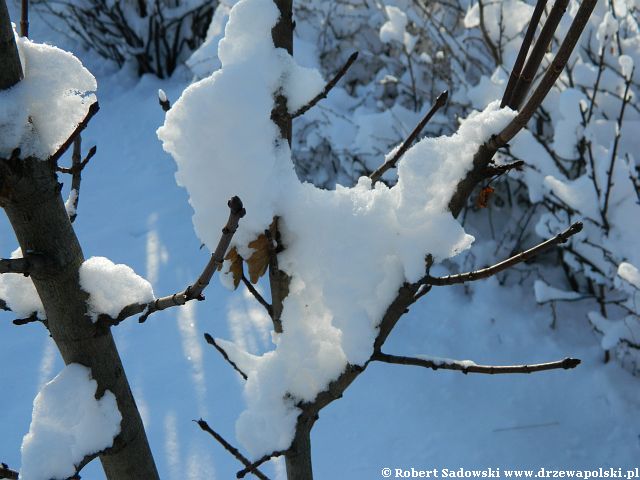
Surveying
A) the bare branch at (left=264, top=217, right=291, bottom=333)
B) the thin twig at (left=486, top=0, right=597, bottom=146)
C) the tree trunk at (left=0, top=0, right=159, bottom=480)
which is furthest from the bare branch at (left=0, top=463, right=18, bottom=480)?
the thin twig at (left=486, top=0, right=597, bottom=146)

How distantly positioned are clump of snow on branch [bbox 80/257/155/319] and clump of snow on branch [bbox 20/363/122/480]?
106mm

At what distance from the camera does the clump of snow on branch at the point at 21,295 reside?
40.0 inches

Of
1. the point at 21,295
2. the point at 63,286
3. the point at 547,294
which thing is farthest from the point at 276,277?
the point at 547,294

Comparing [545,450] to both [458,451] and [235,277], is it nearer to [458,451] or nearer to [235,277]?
[458,451]

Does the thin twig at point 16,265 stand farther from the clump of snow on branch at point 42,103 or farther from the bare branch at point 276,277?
the bare branch at point 276,277

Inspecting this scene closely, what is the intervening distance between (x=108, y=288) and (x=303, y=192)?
332 mm

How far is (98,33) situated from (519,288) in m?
4.64

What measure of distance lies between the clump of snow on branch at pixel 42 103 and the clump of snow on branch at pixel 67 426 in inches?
13.7

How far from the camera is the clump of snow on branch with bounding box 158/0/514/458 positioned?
890mm

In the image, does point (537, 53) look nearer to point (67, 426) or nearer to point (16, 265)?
point (16, 265)

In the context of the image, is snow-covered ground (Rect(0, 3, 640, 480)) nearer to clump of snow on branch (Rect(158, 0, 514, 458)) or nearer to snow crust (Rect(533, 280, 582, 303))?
snow crust (Rect(533, 280, 582, 303))

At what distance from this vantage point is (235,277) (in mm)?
904

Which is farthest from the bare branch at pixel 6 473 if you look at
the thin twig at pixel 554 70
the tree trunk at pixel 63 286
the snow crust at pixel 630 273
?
the snow crust at pixel 630 273

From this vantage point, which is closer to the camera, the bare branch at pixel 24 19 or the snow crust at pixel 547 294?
the bare branch at pixel 24 19
